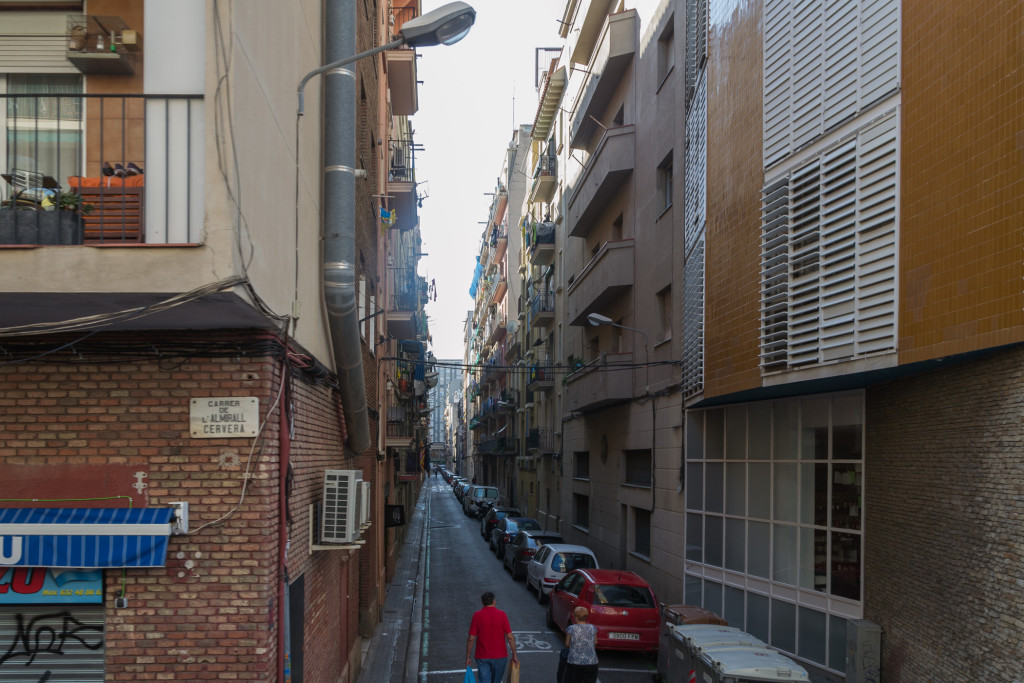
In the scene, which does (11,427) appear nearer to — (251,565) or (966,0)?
(251,565)

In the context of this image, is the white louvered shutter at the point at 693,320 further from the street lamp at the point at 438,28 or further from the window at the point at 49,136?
the window at the point at 49,136

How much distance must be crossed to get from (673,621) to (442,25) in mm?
8374

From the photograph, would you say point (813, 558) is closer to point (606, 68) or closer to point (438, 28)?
point (438, 28)

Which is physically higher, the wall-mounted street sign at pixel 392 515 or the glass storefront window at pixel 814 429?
the glass storefront window at pixel 814 429

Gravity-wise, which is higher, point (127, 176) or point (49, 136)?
point (49, 136)

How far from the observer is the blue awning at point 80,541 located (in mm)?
5824

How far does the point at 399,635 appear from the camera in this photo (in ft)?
52.5

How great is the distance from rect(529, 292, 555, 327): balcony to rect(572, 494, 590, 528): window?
8865 millimetres

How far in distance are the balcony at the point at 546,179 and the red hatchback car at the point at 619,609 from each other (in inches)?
917

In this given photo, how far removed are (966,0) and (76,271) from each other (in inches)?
321

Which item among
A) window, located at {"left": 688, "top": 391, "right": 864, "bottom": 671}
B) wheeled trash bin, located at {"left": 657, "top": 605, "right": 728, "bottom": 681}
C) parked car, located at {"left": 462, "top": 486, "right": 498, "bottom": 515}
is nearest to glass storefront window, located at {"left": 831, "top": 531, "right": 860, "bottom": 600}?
window, located at {"left": 688, "top": 391, "right": 864, "bottom": 671}

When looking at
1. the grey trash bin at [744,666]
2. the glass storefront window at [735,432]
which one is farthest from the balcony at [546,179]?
the grey trash bin at [744,666]

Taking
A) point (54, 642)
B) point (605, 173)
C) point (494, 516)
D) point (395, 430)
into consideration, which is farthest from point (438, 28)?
point (494, 516)

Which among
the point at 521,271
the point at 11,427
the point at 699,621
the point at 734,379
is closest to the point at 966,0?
the point at 734,379
